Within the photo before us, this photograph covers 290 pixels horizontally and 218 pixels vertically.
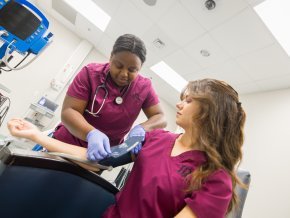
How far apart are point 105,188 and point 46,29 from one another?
113 cm

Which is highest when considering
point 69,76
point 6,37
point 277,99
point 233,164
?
point 277,99

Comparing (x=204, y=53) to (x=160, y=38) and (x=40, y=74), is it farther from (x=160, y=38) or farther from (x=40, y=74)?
(x=40, y=74)

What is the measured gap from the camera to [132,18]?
316 cm

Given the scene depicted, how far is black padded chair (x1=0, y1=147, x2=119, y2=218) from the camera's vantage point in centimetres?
63

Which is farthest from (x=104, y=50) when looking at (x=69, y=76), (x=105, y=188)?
(x=105, y=188)

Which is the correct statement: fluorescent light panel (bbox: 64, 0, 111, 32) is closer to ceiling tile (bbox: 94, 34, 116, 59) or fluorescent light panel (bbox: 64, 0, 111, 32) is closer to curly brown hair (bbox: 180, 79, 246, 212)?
ceiling tile (bbox: 94, 34, 116, 59)

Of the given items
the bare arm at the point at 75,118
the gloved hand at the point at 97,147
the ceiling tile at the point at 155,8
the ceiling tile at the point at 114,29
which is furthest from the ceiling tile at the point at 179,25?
the gloved hand at the point at 97,147

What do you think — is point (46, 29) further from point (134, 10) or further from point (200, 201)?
point (134, 10)

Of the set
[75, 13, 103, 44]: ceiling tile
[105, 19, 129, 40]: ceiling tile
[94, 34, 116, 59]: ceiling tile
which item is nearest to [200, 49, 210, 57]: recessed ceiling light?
[105, 19, 129, 40]: ceiling tile

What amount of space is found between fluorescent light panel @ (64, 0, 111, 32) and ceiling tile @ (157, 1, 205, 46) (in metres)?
1.12

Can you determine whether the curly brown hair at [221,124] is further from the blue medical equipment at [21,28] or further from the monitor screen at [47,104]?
the monitor screen at [47,104]

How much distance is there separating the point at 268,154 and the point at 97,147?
8.95 ft

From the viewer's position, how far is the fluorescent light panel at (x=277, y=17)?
204 cm

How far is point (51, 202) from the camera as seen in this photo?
730 millimetres
